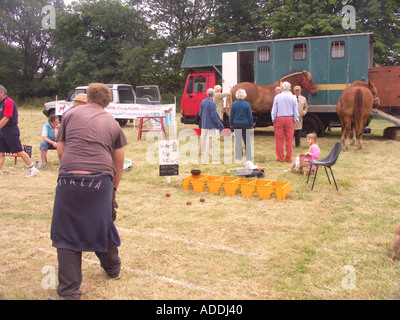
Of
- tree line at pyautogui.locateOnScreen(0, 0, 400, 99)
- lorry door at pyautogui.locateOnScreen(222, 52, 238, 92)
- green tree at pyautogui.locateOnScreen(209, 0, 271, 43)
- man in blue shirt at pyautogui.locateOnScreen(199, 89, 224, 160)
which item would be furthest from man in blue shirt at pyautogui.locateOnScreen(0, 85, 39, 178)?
green tree at pyautogui.locateOnScreen(209, 0, 271, 43)

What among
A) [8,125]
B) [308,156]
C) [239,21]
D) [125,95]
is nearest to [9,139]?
[8,125]

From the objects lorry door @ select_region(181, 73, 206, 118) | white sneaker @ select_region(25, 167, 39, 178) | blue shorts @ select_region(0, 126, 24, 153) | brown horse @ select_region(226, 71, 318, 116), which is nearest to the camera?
blue shorts @ select_region(0, 126, 24, 153)

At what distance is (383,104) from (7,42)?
4078cm

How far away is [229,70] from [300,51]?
8.37 ft

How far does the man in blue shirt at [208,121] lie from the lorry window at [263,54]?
495 cm

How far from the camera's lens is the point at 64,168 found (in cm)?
310

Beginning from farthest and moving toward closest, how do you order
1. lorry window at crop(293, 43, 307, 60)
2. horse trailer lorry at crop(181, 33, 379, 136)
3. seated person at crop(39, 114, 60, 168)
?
lorry window at crop(293, 43, 307, 60) → horse trailer lorry at crop(181, 33, 379, 136) → seated person at crop(39, 114, 60, 168)

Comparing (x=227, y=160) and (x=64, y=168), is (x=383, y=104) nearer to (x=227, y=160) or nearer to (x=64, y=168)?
(x=227, y=160)

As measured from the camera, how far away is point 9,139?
23.6 ft

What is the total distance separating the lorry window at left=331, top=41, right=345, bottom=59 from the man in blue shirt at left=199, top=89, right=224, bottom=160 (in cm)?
557

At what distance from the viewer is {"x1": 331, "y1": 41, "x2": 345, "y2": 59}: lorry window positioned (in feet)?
41.8

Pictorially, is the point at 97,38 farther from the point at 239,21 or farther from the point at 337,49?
the point at 337,49

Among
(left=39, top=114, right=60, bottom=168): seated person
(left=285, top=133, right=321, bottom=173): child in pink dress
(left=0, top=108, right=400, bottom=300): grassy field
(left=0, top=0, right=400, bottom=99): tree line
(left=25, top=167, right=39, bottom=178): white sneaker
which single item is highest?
(left=0, top=0, right=400, bottom=99): tree line

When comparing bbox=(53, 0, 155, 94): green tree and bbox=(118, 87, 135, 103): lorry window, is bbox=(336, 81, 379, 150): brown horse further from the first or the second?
bbox=(53, 0, 155, 94): green tree
